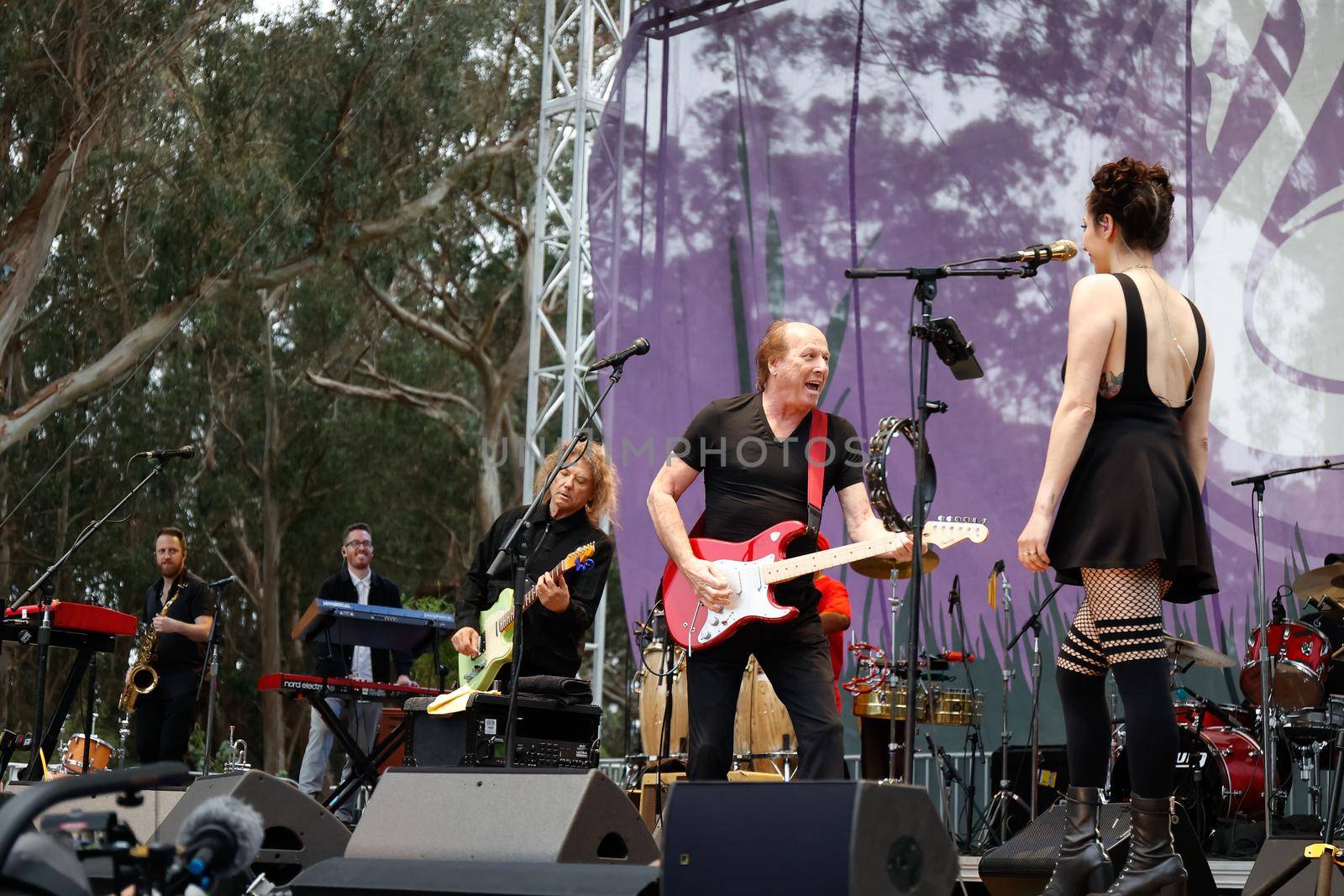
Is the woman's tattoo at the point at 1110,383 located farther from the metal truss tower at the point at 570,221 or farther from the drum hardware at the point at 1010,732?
the metal truss tower at the point at 570,221

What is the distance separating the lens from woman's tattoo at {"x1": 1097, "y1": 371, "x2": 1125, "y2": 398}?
3.39 meters

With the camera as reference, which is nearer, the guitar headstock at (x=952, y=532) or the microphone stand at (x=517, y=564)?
the microphone stand at (x=517, y=564)

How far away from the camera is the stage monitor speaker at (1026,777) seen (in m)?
7.88

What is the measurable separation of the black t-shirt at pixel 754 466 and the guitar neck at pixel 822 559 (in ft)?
0.34

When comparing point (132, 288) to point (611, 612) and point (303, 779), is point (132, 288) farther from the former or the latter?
point (303, 779)

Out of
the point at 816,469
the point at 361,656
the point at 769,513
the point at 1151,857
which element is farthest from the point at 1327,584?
the point at 361,656

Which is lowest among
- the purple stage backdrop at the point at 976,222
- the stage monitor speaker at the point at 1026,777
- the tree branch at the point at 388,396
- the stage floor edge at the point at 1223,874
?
the stage floor edge at the point at 1223,874

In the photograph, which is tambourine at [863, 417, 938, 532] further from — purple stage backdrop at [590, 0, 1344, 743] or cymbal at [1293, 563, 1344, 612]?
purple stage backdrop at [590, 0, 1344, 743]

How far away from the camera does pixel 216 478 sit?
21312 millimetres

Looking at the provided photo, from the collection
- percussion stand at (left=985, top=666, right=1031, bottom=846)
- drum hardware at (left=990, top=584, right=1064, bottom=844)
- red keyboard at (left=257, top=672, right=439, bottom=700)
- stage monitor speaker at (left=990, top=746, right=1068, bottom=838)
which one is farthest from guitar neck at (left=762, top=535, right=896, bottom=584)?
stage monitor speaker at (left=990, top=746, right=1068, bottom=838)

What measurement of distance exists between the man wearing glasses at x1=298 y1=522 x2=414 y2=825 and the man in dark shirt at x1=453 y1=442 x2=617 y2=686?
2.65 metres

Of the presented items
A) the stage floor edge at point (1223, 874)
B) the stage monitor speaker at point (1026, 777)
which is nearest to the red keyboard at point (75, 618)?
the stage floor edge at point (1223, 874)

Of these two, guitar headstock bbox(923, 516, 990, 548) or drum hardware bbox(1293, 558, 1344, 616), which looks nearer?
guitar headstock bbox(923, 516, 990, 548)

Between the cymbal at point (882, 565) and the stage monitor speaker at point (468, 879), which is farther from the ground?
the cymbal at point (882, 565)
